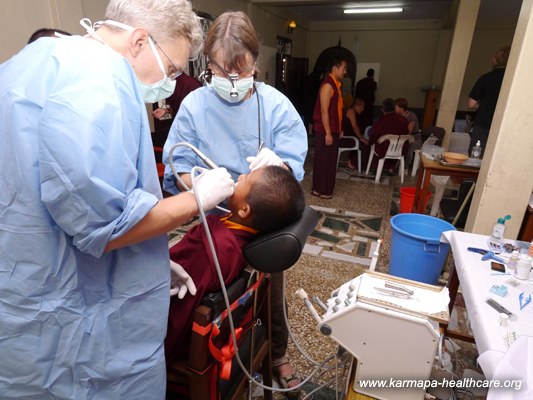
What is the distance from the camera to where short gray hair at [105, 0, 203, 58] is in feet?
2.48

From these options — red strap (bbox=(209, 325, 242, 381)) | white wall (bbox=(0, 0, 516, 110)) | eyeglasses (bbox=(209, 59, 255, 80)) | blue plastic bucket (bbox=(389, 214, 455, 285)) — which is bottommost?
blue plastic bucket (bbox=(389, 214, 455, 285))

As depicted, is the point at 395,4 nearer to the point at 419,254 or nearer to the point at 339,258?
the point at 339,258

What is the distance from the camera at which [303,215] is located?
0.99 metres

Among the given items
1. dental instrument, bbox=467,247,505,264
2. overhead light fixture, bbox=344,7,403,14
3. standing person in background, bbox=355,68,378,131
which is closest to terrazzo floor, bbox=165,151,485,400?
dental instrument, bbox=467,247,505,264

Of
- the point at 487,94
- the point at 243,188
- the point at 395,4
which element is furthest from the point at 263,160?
the point at 395,4

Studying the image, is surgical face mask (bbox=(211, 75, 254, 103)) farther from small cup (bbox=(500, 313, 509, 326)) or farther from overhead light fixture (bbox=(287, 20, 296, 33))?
overhead light fixture (bbox=(287, 20, 296, 33))

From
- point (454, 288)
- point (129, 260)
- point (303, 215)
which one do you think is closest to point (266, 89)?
point (303, 215)

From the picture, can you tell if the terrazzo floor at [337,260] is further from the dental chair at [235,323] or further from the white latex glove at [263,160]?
the white latex glove at [263,160]

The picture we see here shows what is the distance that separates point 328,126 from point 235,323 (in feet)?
10.4

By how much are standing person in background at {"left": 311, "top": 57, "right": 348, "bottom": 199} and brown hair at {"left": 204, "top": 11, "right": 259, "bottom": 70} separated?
2.61 m

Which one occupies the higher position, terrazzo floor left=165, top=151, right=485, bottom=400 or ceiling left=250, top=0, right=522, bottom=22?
ceiling left=250, top=0, right=522, bottom=22

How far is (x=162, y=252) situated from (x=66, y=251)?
194 millimetres

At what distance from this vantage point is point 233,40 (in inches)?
45.9

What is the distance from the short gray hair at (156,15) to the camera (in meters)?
0.75
